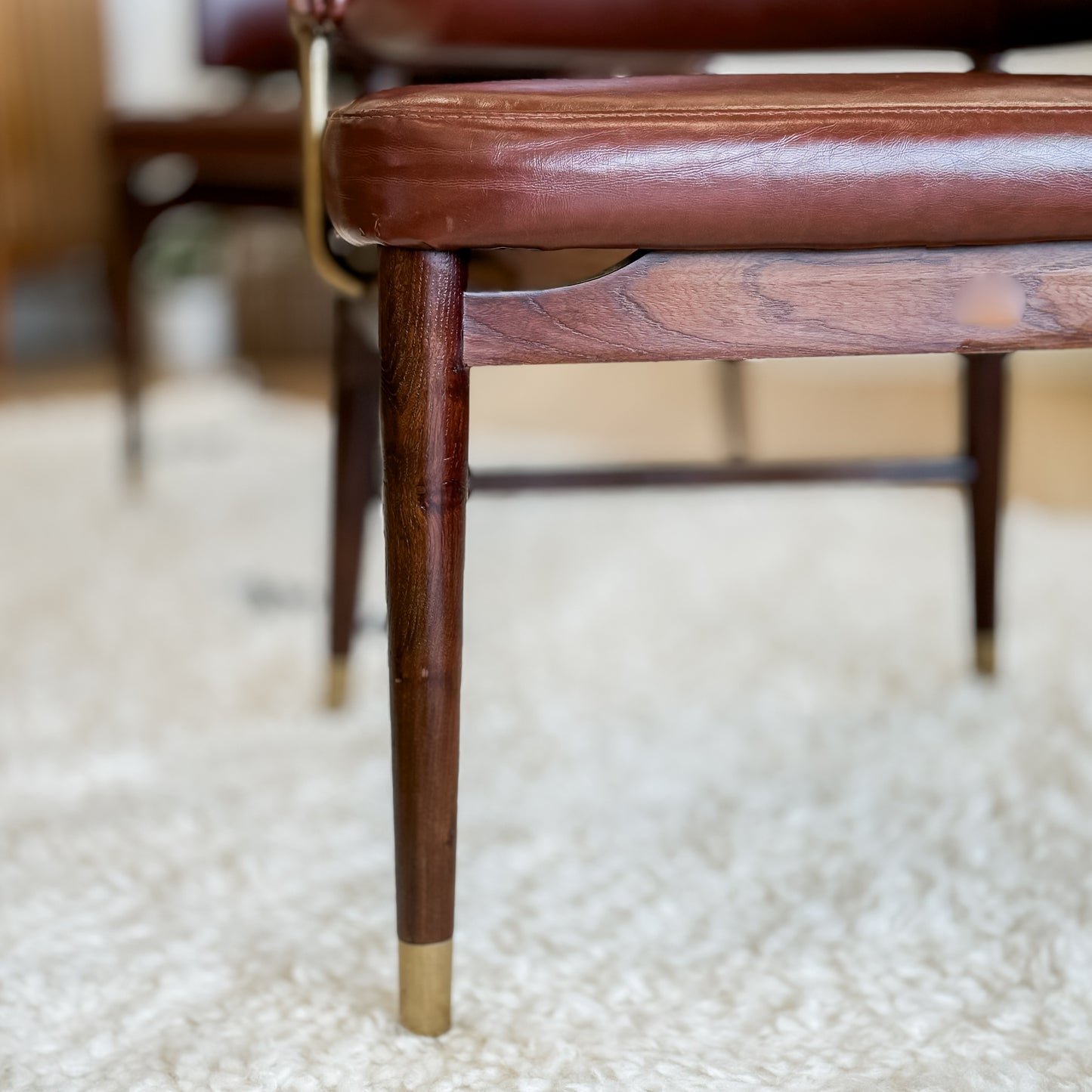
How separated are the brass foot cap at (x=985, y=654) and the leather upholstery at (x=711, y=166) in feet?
1.98

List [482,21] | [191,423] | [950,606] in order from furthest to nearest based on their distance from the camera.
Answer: [191,423], [950,606], [482,21]

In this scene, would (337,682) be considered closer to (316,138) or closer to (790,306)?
(316,138)

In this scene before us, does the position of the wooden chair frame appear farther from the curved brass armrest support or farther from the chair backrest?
the chair backrest

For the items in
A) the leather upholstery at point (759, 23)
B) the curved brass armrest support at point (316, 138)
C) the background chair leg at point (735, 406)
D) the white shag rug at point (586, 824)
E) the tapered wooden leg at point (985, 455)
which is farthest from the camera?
the background chair leg at point (735, 406)

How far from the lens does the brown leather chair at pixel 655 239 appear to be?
50 centimetres

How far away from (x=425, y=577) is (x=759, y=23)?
64 cm

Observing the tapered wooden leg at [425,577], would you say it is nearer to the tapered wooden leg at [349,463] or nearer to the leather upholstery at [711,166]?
the leather upholstery at [711,166]

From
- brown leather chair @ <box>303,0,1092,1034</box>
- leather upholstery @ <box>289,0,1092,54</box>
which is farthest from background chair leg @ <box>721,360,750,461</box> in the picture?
brown leather chair @ <box>303,0,1092,1034</box>

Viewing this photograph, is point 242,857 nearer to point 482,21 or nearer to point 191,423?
point 482,21

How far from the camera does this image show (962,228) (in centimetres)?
52

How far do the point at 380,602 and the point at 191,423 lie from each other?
107 centimetres

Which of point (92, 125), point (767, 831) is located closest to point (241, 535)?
point (767, 831)

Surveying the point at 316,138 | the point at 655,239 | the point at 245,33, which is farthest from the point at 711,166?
the point at 245,33

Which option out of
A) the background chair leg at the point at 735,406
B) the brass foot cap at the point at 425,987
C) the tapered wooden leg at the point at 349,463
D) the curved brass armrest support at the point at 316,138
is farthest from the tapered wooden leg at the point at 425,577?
the background chair leg at the point at 735,406
